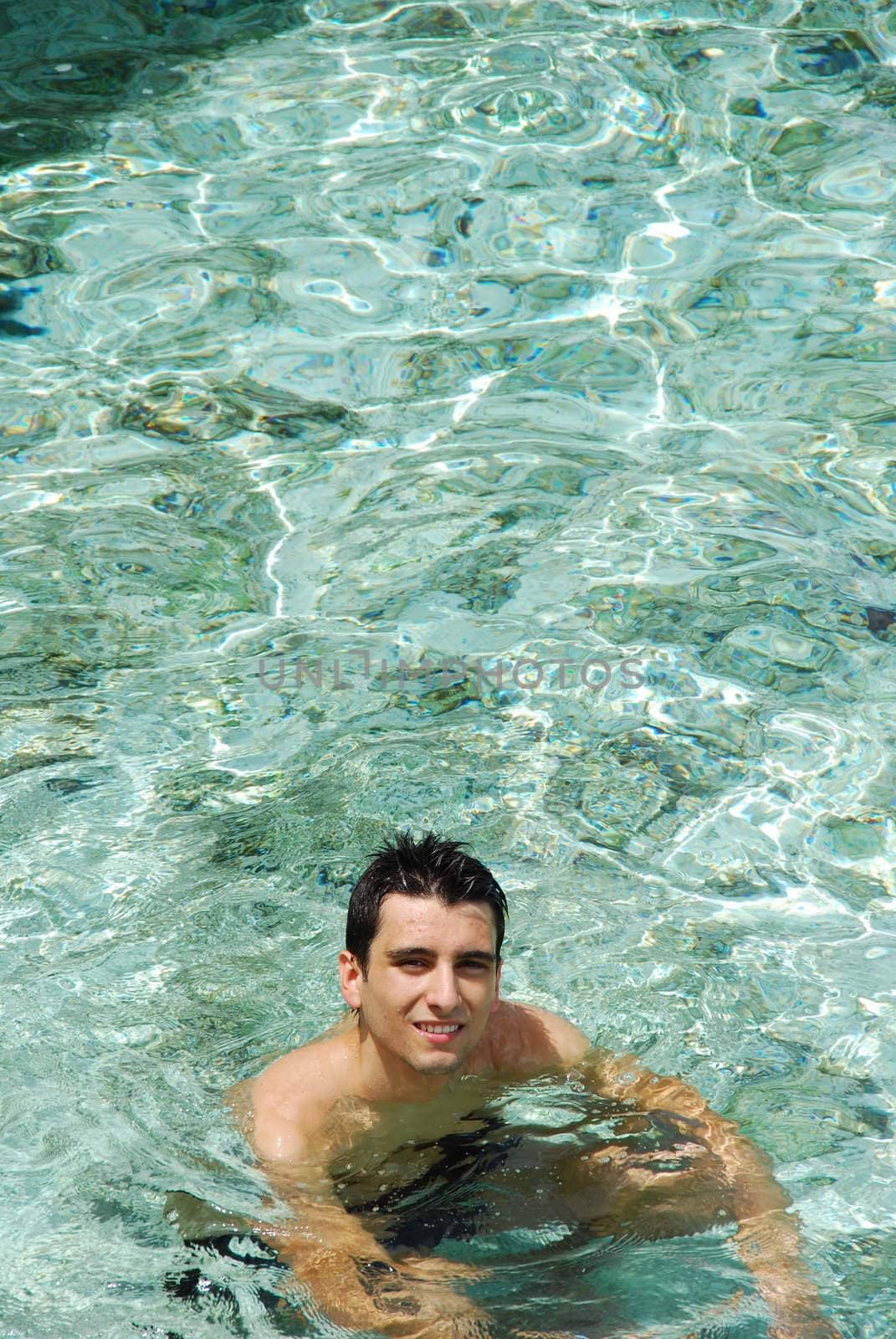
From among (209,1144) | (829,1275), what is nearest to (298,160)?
(209,1144)

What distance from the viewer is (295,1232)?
10.0 ft

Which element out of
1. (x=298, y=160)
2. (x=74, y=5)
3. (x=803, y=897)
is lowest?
(x=803, y=897)

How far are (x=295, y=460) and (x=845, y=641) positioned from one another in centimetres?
237

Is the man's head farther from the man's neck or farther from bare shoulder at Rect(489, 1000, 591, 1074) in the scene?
bare shoulder at Rect(489, 1000, 591, 1074)

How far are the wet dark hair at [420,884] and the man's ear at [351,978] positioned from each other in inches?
0.7

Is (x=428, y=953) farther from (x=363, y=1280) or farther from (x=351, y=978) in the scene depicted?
(x=363, y=1280)

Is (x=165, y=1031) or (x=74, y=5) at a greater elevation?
(x=74, y=5)

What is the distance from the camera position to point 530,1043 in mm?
3453

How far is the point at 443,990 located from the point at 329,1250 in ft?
1.85

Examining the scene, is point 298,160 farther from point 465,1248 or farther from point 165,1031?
point 465,1248

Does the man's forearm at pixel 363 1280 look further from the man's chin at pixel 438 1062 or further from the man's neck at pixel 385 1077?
the man's chin at pixel 438 1062

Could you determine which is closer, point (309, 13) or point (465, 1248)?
point (465, 1248)

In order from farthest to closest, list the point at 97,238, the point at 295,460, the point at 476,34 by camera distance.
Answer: the point at 476,34 → the point at 97,238 → the point at 295,460

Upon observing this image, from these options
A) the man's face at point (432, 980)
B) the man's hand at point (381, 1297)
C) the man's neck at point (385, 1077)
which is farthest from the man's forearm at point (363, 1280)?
the man's face at point (432, 980)
